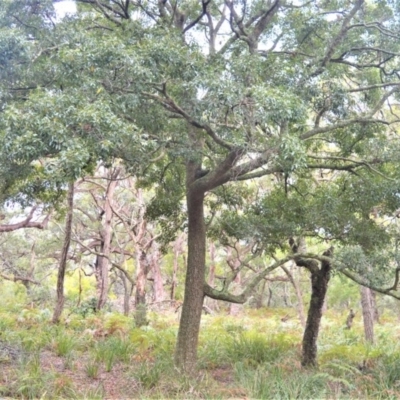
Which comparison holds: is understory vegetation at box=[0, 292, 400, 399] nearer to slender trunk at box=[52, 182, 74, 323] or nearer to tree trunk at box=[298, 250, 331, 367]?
tree trunk at box=[298, 250, 331, 367]

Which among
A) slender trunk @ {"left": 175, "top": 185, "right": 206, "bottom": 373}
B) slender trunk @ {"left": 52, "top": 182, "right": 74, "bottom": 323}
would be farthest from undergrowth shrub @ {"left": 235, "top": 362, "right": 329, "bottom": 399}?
slender trunk @ {"left": 52, "top": 182, "right": 74, "bottom": 323}

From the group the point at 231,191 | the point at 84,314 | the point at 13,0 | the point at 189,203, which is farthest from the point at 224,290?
the point at 84,314

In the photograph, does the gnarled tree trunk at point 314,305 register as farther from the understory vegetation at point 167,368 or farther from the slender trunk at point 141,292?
the slender trunk at point 141,292

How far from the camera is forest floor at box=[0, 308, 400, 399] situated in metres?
6.04

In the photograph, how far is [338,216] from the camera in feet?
22.4

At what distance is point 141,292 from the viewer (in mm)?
12555

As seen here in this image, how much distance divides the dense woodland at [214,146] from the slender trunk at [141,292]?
1724mm

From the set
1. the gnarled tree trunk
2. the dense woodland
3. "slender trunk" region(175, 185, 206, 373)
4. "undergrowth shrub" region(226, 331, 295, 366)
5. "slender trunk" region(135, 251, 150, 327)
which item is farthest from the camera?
"slender trunk" region(135, 251, 150, 327)

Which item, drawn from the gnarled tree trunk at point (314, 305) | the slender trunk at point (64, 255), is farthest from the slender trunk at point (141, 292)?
the gnarled tree trunk at point (314, 305)

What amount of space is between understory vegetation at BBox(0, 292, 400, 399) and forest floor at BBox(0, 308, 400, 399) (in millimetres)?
14

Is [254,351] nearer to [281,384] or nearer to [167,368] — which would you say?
[167,368]

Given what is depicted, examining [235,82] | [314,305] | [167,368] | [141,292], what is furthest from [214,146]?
[141,292]

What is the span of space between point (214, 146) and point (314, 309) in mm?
3591

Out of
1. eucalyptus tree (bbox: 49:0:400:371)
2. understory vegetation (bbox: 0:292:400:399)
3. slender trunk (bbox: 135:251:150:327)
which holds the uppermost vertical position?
eucalyptus tree (bbox: 49:0:400:371)
